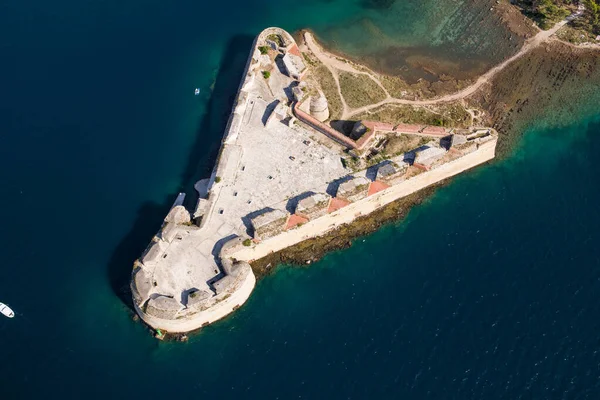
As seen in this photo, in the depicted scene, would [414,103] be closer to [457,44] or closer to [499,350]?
[457,44]

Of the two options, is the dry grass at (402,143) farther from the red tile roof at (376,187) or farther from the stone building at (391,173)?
the red tile roof at (376,187)

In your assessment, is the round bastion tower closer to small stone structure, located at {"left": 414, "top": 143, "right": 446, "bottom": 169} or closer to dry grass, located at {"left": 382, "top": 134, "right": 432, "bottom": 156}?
dry grass, located at {"left": 382, "top": 134, "right": 432, "bottom": 156}

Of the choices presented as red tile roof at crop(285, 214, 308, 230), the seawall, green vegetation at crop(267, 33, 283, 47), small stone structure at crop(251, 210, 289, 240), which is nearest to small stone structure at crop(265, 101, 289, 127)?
green vegetation at crop(267, 33, 283, 47)

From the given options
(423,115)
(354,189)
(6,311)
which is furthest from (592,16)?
(6,311)

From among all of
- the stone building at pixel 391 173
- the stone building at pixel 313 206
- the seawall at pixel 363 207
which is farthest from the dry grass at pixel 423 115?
the stone building at pixel 313 206

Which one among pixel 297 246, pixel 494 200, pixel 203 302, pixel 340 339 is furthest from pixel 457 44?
pixel 203 302

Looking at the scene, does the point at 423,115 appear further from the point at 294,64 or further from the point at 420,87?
the point at 294,64
